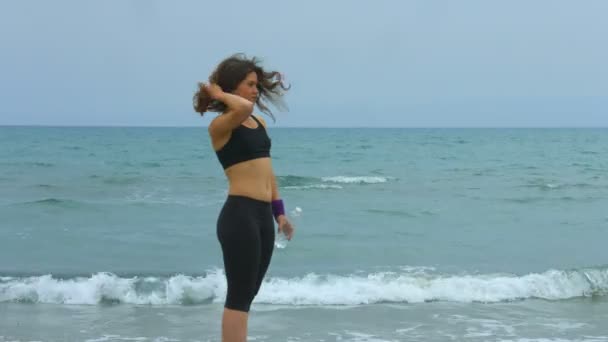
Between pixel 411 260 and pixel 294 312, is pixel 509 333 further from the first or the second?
pixel 411 260

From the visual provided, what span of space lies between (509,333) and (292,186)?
17.9 m

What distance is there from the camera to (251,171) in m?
3.69

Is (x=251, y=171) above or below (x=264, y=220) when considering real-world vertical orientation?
above

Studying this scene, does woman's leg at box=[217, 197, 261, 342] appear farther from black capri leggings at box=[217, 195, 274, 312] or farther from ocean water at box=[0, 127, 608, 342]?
ocean water at box=[0, 127, 608, 342]

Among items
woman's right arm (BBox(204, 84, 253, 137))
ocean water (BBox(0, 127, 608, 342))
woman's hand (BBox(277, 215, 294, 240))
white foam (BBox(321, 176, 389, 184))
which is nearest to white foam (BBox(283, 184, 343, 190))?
ocean water (BBox(0, 127, 608, 342))

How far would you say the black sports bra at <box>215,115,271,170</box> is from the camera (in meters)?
3.65

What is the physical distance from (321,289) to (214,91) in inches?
250

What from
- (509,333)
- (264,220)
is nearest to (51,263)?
(509,333)

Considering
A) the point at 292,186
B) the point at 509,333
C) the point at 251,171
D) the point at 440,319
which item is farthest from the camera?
the point at 292,186

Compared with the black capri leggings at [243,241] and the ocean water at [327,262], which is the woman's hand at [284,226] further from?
the black capri leggings at [243,241]

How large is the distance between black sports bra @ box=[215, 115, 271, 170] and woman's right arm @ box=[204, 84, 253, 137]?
0.07 metres

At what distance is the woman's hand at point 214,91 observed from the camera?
3.56 meters

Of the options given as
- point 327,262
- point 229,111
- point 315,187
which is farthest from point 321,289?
point 315,187

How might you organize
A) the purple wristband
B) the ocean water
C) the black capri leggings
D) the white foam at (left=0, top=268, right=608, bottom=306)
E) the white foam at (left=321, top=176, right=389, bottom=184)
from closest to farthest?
the black capri leggings
the purple wristband
the ocean water
the white foam at (left=0, top=268, right=608, bottom=306)
the white foam at (left=321, top=176, right=389, bottom=184)
